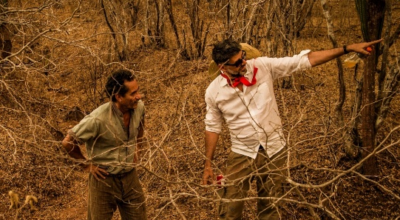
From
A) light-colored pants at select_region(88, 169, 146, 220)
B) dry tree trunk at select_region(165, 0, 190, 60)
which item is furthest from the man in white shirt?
dry tree trunk at select_region(165, 0, 190, 60)

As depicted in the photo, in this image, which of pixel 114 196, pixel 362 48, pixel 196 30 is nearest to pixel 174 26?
pixel 196 30

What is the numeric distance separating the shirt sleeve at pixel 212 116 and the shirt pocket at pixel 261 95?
302mm

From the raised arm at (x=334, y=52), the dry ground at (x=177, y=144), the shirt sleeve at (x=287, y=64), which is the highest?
the raised arm at (x=334, y=52)

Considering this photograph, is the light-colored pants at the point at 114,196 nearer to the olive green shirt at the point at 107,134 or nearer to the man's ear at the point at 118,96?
the olive green shirt at the point at 107,134

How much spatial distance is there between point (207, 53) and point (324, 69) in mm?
1989

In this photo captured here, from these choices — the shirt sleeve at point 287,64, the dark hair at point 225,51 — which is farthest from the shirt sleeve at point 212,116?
the shirt sleeve at point 287,64

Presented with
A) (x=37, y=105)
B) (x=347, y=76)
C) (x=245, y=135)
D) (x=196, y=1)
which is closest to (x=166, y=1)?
(x=196, y=1)

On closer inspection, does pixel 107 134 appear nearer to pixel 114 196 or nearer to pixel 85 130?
pixel 85 130

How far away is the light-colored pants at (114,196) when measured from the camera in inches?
124

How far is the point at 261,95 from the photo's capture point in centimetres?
312

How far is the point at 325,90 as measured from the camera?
5.80m

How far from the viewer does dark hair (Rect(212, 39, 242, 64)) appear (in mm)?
3039

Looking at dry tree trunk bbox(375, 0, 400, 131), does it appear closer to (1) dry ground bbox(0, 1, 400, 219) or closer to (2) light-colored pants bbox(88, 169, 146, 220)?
(1) dry ground bbox(0, 1, 400, 219)

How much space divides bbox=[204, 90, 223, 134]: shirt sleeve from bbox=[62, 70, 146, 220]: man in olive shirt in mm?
485
